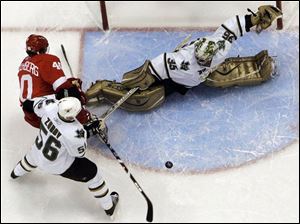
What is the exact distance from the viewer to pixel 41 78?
271 centimetres

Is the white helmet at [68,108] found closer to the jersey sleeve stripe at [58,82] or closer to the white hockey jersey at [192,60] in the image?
the jersey sleeve stripe at [58,82]

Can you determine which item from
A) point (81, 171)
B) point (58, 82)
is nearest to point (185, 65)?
point (58, 82)

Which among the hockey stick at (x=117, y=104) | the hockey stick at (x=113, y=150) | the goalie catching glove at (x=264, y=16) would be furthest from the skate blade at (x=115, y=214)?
the goalie catching glove at (x=264, y=16)

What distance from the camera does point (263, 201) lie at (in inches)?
106

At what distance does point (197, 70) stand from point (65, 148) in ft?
2.29

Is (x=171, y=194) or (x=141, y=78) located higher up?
(x=141, y=78)

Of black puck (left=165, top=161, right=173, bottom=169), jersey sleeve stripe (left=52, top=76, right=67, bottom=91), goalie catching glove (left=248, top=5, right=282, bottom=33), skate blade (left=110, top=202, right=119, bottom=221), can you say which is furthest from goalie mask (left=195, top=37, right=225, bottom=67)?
skate blade (left=110, top=202, right=119, bottom=221)

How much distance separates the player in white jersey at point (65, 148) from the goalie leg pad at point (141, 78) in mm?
285

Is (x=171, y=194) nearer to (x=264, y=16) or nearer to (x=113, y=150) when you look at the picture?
(x=113, y=150)

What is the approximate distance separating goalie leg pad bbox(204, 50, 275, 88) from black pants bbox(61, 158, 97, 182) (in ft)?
2.34

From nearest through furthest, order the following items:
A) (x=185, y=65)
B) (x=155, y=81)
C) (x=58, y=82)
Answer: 1. (x=58, y=82)
2. (x=185, y=65)
3. (x=155, y=81)

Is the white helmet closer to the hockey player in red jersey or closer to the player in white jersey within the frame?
the player in white jersey

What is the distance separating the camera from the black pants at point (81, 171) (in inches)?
100

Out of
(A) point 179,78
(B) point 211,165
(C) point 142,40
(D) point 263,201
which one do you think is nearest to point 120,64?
(C) point 142,40
